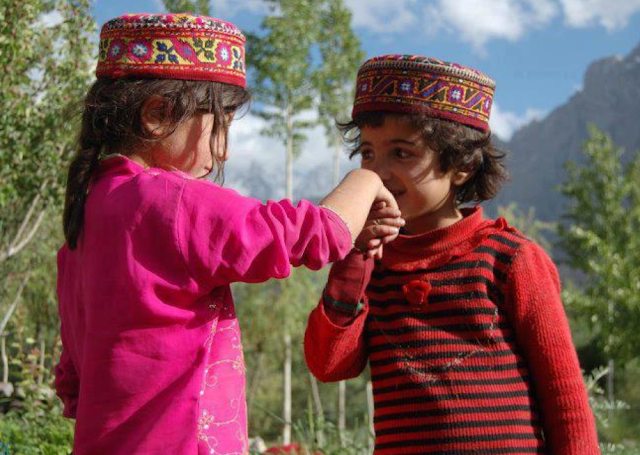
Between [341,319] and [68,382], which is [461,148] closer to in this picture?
[341,319]

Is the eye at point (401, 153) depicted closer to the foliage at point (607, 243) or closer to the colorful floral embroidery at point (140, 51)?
the colorful floral embroidery at point (140, 51)

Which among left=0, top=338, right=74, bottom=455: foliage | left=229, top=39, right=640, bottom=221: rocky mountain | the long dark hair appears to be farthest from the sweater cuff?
left=229, top=39, right=640, bottom=221: rocky mountain

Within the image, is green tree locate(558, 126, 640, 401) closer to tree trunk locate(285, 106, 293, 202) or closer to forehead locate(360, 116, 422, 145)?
tree trunk locate(285, 106, 293, 202)

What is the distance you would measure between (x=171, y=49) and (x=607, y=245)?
889 inches

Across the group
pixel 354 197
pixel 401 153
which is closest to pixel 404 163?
pixel 401 153

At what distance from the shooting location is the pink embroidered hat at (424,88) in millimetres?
2088

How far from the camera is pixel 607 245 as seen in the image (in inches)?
880

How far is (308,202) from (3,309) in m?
7.79

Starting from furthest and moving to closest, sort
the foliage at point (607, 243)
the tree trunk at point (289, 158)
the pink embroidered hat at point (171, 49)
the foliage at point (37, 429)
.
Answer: the tree trunk at point (289, 158) < the foliage at point (607, 243) < the foliage at point (37, 429) < the pink embroidered hat at point (171, 49)

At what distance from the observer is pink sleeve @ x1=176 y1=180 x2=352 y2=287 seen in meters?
1.35

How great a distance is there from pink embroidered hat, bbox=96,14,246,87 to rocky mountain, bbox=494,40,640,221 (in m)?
120

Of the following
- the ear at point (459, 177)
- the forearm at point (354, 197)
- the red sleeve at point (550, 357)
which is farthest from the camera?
the ear at point (459, 177)

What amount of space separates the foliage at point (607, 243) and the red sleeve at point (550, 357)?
17462 millimetres

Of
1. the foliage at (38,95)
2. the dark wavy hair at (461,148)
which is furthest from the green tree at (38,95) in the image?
the dark wavy hair at (461,148)
